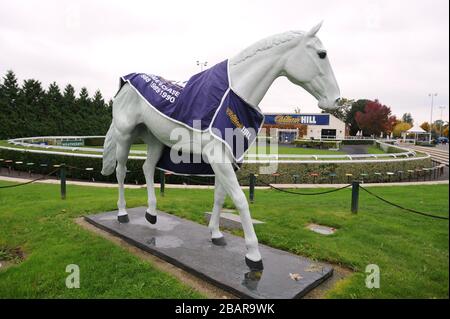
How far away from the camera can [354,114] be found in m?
66.9

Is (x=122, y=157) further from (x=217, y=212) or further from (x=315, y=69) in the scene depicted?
(x=315, y=69)

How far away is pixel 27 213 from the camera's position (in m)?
5.41

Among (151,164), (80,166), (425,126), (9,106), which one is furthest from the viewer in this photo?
(425,126)

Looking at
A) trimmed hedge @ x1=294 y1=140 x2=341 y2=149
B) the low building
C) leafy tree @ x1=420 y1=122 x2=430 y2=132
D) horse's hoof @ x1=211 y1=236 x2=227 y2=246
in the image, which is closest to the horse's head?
horse's hoof @ x1=211 y1=236 x2=227 y2=246

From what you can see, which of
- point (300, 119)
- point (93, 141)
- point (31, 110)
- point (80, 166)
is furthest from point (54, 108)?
point (300, 119)

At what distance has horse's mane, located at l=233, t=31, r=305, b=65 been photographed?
304 centimetres

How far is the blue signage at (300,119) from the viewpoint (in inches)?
1747

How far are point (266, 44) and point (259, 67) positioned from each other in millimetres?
233

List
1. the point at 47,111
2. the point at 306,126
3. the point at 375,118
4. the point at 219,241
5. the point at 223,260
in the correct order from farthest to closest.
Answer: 1. the point at 375,118
2. the point at 306,126
3. the point at 47,111
4. the point at 219,241
5. the point at 223,260

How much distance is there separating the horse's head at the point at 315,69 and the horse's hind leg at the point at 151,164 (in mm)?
2411

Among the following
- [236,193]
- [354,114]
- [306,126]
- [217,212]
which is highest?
[354,114]

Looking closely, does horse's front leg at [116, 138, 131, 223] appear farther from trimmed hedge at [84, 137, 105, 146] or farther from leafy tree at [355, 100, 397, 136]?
leafy tree at [355, 100, 397, 136]

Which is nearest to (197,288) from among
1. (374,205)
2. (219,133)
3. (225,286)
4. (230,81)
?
(225,286)

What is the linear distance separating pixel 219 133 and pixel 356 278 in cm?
203
